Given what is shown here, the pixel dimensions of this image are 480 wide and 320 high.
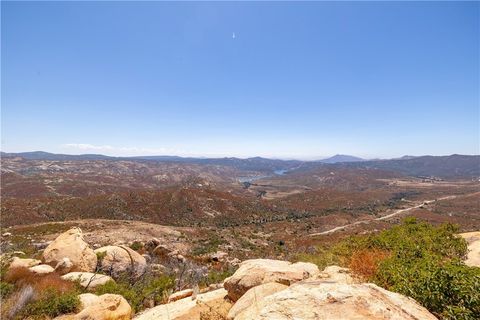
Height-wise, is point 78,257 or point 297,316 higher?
point 297,316

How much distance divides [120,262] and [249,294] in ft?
53.3

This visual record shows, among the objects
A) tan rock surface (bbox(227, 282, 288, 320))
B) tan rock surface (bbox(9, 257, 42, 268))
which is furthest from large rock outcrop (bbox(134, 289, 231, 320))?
tan rock surface (bbox(9, 257, 42, 268))

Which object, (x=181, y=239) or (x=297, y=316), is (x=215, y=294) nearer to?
(x=297, y=316)

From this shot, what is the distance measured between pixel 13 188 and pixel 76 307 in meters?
145

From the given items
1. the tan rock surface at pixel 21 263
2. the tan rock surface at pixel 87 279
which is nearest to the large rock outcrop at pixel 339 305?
the tan rock surface at pixel 87 279

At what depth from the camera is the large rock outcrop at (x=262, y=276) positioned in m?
9.52

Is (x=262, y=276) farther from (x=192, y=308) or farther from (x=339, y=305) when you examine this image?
(x=339, y=305)

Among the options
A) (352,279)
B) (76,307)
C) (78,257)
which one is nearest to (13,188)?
(78,257)

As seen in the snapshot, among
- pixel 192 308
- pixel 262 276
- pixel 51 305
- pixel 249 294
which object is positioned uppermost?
pixel 249 294

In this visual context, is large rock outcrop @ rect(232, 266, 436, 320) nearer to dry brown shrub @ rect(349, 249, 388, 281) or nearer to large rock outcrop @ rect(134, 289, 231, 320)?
dry brown shrub @ rect(349, 249, 388, 281)

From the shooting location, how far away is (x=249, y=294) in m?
8.10

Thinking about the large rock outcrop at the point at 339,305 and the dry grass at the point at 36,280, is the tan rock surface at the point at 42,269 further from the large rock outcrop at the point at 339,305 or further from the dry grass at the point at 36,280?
the large rock outcrop at the point at 339,305

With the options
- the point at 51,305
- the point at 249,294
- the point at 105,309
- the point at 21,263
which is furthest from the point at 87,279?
the point at 249,294

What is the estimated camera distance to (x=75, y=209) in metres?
72.4
